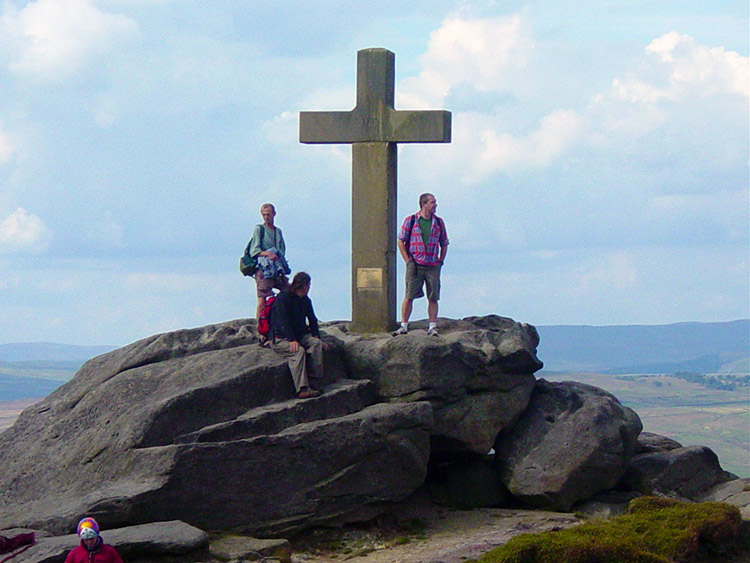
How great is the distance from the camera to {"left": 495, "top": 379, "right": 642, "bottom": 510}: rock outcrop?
73.8 ft

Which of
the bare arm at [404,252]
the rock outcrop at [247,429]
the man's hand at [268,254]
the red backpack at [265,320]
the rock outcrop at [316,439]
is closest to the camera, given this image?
the rock outcrop at [247,429]

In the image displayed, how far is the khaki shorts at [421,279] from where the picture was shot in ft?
79.4

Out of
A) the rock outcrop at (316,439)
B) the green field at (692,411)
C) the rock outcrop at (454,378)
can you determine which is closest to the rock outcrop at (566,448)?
the rock outcrop at (316,439)

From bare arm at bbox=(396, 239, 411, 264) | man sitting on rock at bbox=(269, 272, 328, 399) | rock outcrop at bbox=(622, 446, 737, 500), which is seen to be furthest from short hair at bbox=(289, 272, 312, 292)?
rock outcrop at bbox=(622, 446, 737, 500)

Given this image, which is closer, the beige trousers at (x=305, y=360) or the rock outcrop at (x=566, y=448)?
the beige trousers at (x=305, y=360)

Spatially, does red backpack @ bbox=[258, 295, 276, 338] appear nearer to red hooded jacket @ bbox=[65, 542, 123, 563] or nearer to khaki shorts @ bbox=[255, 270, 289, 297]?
khaki shorts @ bbox=[255, 270, 289, 297]

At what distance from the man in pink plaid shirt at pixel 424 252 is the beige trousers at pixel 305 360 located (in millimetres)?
2965

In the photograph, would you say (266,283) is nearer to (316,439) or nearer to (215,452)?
(316,439)

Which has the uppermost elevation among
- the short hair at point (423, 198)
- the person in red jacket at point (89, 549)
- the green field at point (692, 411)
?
the short hair at point (423, 198)

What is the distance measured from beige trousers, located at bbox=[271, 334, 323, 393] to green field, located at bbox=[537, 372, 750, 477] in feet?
247

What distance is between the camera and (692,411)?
15000 cm

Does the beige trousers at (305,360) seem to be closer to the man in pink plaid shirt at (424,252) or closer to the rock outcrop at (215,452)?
the rock outcrop at (215,452)

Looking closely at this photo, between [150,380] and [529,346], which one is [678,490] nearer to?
→ [529,346]

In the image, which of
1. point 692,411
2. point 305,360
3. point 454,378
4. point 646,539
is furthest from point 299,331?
point 692,411
